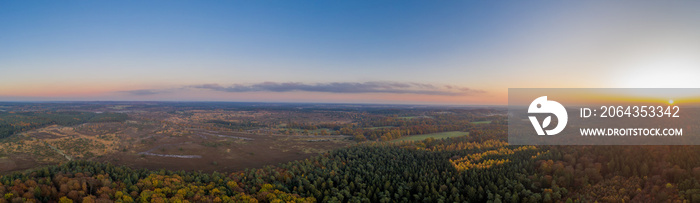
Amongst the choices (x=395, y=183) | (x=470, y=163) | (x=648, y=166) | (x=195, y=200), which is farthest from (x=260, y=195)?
(x=648, y=166)

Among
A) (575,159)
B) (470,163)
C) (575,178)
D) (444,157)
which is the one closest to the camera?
(575,178)

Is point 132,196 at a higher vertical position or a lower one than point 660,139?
lower

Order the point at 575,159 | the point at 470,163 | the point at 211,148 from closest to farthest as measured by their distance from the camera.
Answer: the point at 575,159, the point at 470,163, the point at 211,148

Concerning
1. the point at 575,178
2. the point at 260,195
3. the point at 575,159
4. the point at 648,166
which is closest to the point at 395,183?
the point at 260,195

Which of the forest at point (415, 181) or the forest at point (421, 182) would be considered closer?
the forest at point (421, 182)

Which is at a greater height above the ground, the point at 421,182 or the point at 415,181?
the point at 421,182

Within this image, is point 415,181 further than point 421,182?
Yes

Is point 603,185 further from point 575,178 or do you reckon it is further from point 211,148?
point 211,148

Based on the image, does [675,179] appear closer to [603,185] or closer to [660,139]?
[603,185]

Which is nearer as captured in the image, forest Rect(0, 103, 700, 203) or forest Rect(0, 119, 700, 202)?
forest Rect(0, 119, 700, 202)

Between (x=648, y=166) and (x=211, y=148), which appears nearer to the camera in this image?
(x=648, y=166)
